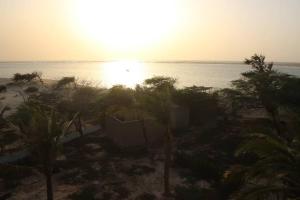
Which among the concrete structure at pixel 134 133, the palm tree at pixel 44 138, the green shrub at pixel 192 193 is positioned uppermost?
the palm tree at pixel 44 138

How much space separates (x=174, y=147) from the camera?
38.2 meters

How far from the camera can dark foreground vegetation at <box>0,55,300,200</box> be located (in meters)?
16.2

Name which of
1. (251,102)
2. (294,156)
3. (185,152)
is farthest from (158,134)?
(294,156)

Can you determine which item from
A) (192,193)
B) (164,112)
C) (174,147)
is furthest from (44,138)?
(174,147)

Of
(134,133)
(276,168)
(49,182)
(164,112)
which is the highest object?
(276,168)

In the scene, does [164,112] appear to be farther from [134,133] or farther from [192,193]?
[134,133]

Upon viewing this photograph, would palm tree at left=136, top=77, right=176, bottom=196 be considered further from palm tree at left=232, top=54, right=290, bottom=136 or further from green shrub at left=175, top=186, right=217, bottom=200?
palm tree at left=232, top=54, right=290, bottom=136

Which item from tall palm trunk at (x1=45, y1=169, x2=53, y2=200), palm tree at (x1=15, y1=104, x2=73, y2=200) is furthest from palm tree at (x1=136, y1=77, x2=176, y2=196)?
tall palm trunk at (x1=45, y1=169, x2=53, y2=200)

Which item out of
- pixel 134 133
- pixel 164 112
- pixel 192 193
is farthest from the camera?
pixel 134 133

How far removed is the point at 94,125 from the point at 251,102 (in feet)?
61.5

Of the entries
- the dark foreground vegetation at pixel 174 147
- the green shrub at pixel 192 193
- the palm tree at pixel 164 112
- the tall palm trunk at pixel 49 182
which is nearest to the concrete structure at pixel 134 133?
the dark foreground vegetation at pixel 174 147

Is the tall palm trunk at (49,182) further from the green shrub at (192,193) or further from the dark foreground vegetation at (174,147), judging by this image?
the green shrub at (192,193)

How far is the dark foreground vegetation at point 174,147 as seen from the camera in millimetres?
16172

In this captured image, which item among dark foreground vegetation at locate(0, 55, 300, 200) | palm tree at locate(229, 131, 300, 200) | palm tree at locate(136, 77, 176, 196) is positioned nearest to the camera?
palm tree at locate(229, 131, 300, 200)
